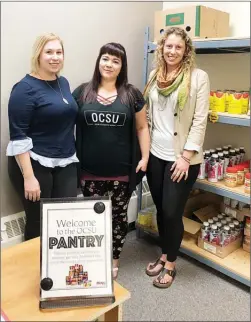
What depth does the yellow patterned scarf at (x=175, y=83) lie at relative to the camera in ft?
5.12

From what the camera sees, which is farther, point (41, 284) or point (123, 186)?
point (123, 186)

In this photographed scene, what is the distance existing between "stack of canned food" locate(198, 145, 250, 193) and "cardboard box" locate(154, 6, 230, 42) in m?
0.66

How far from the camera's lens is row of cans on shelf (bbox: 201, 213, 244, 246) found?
1.90 metres

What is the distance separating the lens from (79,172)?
5.37 ft

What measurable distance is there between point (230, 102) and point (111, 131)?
26.2 inches

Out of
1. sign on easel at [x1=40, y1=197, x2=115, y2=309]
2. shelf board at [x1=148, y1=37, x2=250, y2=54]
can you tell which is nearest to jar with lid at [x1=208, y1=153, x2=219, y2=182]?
shelf board at [x1=148, y1=37, x2=250, y2=54]

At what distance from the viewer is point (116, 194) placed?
170cm

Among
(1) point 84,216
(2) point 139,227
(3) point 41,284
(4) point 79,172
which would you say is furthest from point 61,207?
(2) point 139,227

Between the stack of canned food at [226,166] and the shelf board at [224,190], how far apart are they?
31mm

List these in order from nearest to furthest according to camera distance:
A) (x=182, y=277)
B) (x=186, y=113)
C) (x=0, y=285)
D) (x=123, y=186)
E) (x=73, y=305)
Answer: (x=0, y=285)
(x=73, y=305)
(x=186, y=113)
(x=123, y=186)
(x=182, y=277)

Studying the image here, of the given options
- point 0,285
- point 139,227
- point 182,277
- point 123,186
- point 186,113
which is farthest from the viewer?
point 139,227

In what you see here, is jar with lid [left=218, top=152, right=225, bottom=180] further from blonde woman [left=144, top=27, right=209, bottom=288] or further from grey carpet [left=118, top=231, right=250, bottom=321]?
grey carpet [left=118, top=231, right=250, bottom=321]

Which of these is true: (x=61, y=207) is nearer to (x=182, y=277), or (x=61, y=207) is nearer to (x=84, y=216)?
(x=84, y=216)

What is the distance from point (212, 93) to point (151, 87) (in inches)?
14.6
